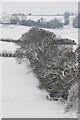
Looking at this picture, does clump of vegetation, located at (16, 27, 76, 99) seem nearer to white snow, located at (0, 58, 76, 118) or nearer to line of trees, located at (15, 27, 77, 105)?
line of trees, located at (15, 27, 77, 105)

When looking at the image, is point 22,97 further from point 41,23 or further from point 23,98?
point 41,23

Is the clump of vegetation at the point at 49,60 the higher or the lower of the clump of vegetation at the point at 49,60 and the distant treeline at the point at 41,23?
the higher

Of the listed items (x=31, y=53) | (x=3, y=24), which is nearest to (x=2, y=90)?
(x=31, y=53)

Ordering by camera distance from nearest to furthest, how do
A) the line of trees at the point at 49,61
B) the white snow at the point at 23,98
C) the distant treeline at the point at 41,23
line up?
the white snow at the point at 23,98 < the line of trees at the point at 49,61 < the distant treeline at the point at 41,23

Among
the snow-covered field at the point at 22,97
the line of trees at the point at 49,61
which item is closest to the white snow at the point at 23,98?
the snow-covered field at the point at 22,97

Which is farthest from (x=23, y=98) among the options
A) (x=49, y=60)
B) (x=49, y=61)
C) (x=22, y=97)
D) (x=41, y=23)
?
(x=41, y=23)

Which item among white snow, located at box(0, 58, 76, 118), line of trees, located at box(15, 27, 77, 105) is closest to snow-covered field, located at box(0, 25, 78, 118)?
white snow, located at box(0, 58, 76, 118)

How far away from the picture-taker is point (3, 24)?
92188mm

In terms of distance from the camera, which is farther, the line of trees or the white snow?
the line of trees

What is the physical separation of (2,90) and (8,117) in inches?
283

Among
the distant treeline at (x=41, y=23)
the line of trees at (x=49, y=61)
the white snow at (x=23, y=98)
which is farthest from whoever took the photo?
the distant treeline at (x=41, y=23)

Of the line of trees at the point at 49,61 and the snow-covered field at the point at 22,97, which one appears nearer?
the snow-covered field at the point at 22,97

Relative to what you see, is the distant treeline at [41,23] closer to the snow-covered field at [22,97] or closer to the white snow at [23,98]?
the snow-covered field at [22,97]

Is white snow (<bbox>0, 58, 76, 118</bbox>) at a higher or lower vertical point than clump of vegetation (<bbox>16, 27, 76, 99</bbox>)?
lower
